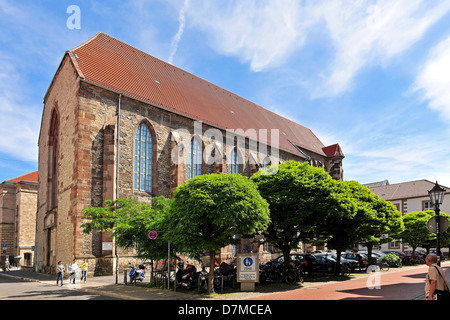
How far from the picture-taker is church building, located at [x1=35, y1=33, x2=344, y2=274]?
2547 cm

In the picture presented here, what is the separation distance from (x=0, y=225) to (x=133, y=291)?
4567 cm

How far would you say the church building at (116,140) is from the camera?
25.5 metres

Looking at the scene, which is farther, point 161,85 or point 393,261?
point 161,85

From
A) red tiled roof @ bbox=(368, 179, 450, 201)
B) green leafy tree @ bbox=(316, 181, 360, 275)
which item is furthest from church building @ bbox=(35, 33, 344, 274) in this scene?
red tiled roof @ bbox=(368, 179, 450, 201)

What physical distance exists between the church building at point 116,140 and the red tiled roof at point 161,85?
12 centimetres

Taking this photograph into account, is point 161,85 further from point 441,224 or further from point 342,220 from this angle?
point 441,224

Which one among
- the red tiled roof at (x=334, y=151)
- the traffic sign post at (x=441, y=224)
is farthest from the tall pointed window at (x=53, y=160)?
the red tiled roof at (x=334, y=151)

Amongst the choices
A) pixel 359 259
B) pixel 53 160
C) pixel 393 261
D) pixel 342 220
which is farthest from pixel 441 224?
pixel 53 160

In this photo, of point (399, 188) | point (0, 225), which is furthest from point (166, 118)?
point (399, 188)

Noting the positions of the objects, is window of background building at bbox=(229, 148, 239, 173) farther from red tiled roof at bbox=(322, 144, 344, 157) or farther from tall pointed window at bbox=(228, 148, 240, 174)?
red tiled roof at bbox=(322, 144, 344, 157)

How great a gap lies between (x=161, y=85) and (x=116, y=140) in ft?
29.9

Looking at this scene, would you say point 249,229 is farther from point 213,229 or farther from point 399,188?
point 399,188

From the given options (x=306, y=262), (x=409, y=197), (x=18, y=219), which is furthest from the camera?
(x=409, y=197)

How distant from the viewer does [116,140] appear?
87.6 ft
